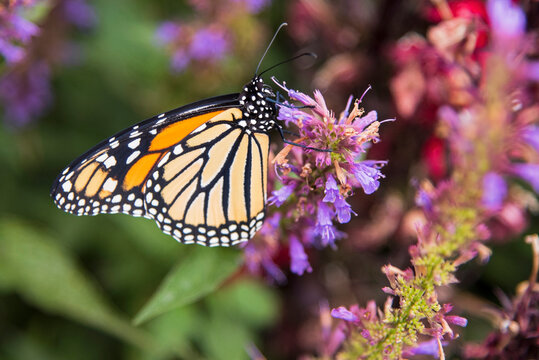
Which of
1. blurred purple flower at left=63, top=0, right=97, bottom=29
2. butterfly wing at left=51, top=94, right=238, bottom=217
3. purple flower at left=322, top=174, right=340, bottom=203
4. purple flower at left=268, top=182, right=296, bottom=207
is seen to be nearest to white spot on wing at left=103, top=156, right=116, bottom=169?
butterfly wing at left=51, top=94, right=238, bottom=217

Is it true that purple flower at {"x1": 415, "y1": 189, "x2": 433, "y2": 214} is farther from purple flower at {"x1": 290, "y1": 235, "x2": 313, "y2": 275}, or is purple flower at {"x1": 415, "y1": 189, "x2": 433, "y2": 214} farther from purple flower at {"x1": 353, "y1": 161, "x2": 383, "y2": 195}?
purple flower at {"x1": 290, "y1": 235, "x2": 313, "y2": 275}

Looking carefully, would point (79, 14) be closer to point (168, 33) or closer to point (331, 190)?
point (168, 33)

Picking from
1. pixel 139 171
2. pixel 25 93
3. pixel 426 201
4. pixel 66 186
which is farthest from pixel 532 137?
pixel 25 93

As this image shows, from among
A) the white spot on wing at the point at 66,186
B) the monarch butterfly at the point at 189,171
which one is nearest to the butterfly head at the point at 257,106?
the monarch butterfly at the point at 189,171

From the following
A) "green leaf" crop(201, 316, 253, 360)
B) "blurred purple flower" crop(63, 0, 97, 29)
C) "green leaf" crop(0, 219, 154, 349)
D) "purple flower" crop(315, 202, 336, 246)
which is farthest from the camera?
"blurred purple flower" crop(63, 0, 97, 29)

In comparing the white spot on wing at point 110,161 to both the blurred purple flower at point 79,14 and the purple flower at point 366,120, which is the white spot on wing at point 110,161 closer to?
the purple flower at point 366,120
